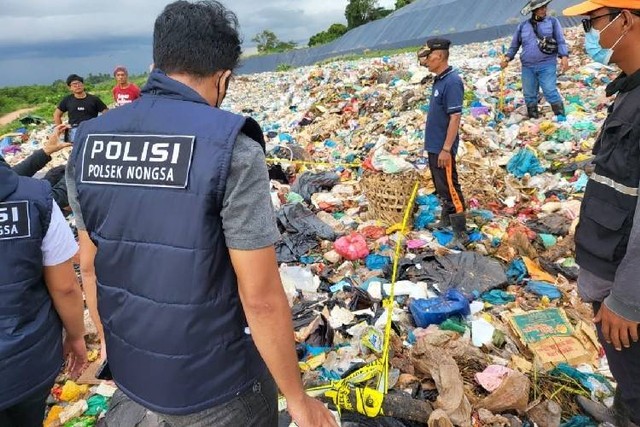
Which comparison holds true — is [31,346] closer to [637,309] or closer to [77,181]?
[77,181]

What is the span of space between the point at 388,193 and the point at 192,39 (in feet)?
12.2

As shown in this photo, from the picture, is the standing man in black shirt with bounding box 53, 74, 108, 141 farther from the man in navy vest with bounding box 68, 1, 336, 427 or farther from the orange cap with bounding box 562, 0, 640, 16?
the orange cap with bounding box 562, 0, 640, 16

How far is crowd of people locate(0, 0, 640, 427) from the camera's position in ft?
3.59

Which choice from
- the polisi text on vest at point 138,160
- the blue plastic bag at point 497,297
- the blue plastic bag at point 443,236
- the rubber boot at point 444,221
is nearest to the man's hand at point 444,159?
the rubber boot at point 444,221

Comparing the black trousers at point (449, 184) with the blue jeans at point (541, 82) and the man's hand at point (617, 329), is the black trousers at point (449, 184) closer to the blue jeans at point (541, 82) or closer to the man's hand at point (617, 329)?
the man's hand at point (617, 329)

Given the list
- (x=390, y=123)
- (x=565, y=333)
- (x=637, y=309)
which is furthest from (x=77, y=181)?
(x=390, y=123)

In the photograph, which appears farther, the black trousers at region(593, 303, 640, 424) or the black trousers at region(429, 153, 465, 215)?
the black trousers at region(429, 153, 465, 215)

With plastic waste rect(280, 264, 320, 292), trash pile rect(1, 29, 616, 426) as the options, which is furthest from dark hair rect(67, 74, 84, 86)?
plastic waste rect(280, 264, 320, 292)

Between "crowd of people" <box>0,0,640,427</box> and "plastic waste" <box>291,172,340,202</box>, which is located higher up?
"crowd of people" <box>0,0,640,427</box>

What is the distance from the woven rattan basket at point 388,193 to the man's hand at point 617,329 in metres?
3.04

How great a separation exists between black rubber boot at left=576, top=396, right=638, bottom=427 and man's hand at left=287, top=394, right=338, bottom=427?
1450 mm

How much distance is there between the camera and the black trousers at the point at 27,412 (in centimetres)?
171

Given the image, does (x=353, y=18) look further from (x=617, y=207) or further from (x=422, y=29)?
(x=617, y=207)

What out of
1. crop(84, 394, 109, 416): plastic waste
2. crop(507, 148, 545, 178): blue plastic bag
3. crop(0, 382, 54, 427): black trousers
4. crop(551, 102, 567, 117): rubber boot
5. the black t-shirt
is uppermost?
the black t-shirt
